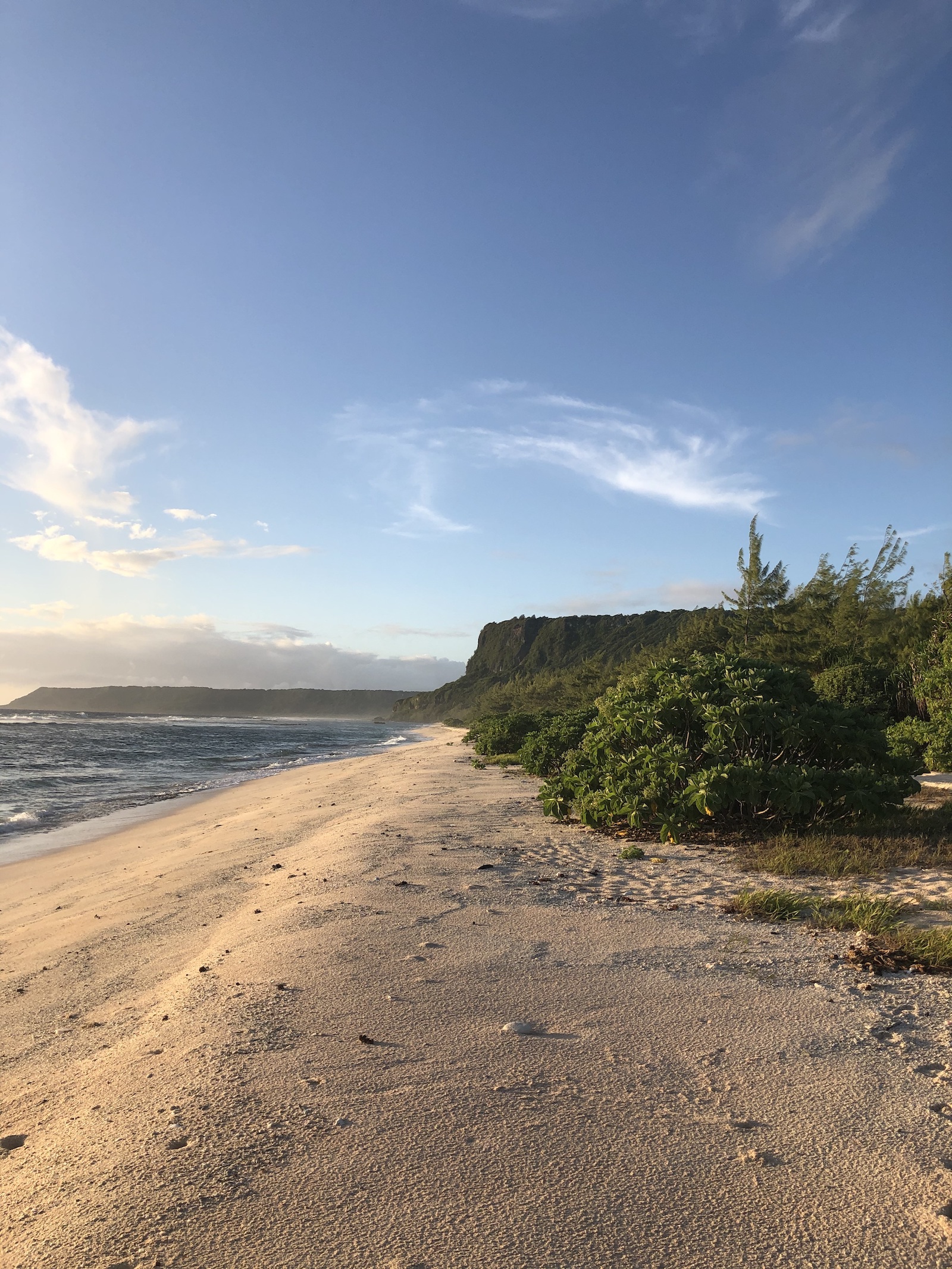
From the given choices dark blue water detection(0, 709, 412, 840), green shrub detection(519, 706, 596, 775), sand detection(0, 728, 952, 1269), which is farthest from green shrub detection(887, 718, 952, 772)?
dark blue water detection(0, 709, 412, 840)

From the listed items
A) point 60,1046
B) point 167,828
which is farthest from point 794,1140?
point 167,828

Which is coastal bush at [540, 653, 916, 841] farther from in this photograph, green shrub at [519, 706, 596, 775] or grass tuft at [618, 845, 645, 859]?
green shrub at [519, 706, 596, 775]

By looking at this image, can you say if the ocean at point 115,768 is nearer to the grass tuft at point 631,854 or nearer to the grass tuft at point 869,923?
the grass tuft at point 631,854

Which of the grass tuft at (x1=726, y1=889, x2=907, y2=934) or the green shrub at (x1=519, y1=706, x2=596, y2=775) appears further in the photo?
the green shrub at (x1=519, y1=706, x2=596, y2=775)

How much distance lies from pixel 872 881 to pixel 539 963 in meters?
3.71

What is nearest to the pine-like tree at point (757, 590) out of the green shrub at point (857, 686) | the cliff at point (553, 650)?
the green shrub at point (857, 686)

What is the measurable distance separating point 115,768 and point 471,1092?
29.7 metres

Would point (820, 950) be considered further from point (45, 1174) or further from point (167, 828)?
point (167, 828)

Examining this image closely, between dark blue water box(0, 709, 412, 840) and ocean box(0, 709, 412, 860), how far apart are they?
40 mm

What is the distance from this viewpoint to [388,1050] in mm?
3246

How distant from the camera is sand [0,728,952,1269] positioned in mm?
2162

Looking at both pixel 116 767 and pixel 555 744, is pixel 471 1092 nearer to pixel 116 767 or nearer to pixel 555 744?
pixel 555 744

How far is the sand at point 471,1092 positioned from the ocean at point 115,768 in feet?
31.7

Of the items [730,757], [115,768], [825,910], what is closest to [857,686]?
[730,757]
